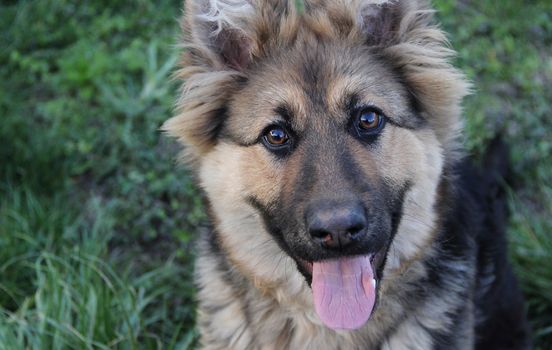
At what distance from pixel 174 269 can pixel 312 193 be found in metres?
2.08

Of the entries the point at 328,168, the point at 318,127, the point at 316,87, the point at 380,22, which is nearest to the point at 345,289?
the point at 328,168

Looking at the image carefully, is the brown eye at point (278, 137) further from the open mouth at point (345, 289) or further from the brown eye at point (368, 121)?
the open mouth at point (345, 289)

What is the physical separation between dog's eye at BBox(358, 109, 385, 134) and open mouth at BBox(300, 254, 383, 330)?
55cm

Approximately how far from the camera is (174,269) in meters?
4.60

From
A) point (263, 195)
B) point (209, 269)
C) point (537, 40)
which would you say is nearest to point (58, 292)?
point (209, 269)

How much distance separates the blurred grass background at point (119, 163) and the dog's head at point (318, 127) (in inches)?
25.6

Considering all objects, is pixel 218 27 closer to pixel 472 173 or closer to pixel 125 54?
pixel 472 173

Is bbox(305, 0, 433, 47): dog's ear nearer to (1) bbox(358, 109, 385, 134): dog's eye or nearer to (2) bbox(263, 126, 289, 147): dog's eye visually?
(1) bbox(358, 109, 385, 134): dog's eye

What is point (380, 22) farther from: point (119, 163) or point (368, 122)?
point (119, 163)

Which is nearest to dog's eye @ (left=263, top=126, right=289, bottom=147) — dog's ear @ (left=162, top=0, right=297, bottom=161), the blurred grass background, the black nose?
dog's ear @ (left=162, top=0, right=297, bottom=161)

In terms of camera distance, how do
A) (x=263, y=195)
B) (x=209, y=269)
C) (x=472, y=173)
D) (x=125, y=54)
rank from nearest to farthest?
(x=263, y=195)
(x=209, y=269)
(x=472, y=173)
(x=125, y=54)

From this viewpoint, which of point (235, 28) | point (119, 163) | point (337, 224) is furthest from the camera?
point (119, 163)

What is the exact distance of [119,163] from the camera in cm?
521

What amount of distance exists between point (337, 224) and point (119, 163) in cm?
294
